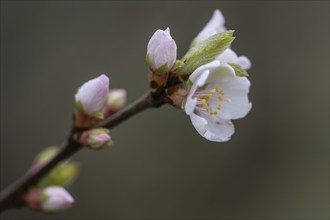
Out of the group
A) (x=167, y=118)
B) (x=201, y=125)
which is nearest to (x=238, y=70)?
(x=201, y=125)

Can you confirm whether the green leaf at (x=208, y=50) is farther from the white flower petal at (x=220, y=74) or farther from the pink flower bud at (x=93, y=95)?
the pink flower bud at (x=93, y=95)

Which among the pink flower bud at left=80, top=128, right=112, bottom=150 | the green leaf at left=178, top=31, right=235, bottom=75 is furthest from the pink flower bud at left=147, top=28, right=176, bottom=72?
the pink flower bud at left=80, top=128, right=112, bottom=150

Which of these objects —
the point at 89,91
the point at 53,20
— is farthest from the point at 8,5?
the point at 89,91

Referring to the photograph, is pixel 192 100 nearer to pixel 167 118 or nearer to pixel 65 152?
pixel 65 152

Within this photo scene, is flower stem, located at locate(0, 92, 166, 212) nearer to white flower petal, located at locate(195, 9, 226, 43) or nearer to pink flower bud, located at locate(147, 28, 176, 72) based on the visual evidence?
pink flower bud, located at locate(147, 28, 176, 72)

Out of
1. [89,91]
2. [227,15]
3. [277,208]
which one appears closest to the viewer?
[89,91]

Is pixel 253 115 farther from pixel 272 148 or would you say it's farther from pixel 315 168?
pixel 315 168
